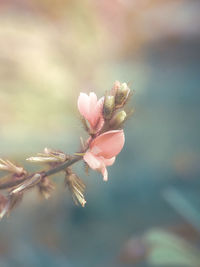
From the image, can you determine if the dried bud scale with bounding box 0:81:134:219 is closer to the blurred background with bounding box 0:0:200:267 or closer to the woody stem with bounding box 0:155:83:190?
the woody stem with bounding box 0:155:83:190

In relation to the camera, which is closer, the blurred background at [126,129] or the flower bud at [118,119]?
the flower bud at [118,119]

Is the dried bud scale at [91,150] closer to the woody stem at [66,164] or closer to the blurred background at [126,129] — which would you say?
the woody stem at [66,164]

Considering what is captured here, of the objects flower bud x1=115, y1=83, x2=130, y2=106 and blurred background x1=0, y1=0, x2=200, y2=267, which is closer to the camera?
flower bud x1=115, y1=83, x2=130, y2=106

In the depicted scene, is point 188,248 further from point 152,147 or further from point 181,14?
point 181,14

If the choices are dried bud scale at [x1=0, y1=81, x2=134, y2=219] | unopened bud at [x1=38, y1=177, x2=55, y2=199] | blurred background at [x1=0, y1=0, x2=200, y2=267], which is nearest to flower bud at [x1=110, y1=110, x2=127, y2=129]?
dried bud scale at [x1=0, y1=81, x2=134, y2=219]

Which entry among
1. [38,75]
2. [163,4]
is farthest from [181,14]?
[38,75]

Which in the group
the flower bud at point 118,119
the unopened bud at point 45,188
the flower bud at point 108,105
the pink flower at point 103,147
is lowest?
the unopened bud at point 45,188

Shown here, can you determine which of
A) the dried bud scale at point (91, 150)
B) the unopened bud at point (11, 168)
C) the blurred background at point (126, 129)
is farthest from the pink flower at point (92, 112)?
the blurred background at point (126, 129)
